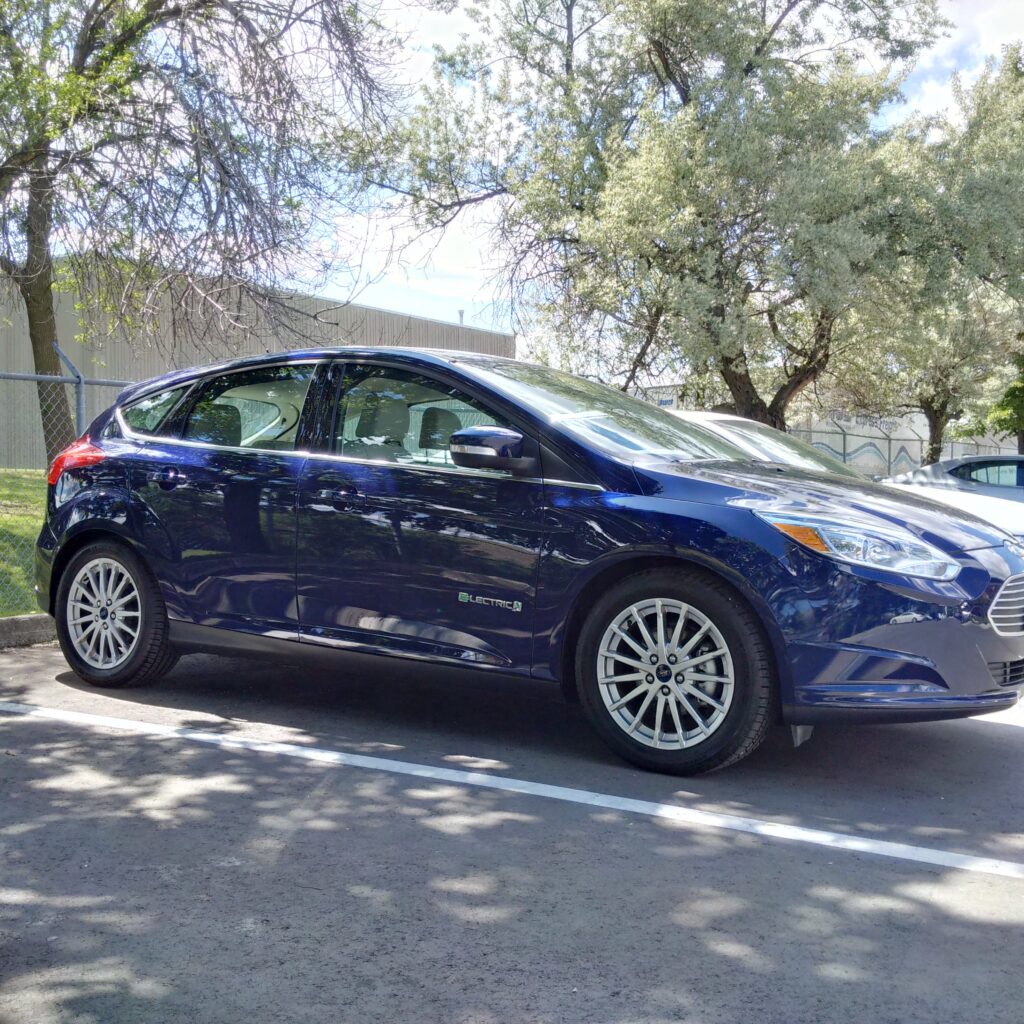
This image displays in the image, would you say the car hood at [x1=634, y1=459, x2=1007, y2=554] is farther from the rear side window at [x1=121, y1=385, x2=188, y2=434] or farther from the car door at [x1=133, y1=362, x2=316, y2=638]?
the rear side window at [x1=121, y1=385, x2=188, y2=434]

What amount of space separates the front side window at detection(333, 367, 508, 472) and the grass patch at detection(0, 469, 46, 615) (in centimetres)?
386

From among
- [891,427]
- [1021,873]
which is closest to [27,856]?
[1021,873]

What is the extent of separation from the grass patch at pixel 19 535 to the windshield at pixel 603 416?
447cm

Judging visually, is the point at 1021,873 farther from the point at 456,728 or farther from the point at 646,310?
the point at 646,310

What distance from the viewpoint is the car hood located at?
4840 mm

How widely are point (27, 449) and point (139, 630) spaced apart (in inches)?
995

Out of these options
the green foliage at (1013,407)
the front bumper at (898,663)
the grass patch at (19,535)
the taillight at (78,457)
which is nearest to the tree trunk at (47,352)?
the grass patch at (19,535)

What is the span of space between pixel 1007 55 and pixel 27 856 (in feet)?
114

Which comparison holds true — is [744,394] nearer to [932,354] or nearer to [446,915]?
[932,354]

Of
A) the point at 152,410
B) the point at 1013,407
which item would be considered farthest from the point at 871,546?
the point at 1013,407

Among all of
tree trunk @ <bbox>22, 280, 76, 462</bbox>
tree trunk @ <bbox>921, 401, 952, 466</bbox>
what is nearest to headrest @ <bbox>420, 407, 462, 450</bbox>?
tree trunk @ <bbox>22, 280, 76, 462</bbox>

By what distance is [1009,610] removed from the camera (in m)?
4.82

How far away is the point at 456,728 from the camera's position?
5727 millimetres

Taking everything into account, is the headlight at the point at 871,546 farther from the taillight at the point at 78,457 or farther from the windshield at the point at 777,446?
the taillight at the point at 78,457
